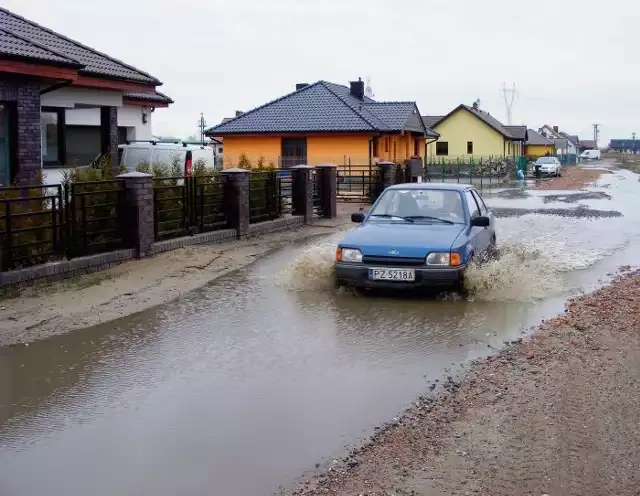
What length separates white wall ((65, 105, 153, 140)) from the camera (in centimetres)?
2292

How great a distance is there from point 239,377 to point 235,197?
9498 millimetres

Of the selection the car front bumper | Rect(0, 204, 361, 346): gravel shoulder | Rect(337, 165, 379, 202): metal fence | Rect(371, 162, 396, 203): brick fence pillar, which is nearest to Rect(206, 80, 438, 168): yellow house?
Rect(337, 165, 379, 202): metal fence

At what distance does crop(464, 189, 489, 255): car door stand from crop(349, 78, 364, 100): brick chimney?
3427cm

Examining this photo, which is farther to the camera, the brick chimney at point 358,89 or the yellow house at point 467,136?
the yellow house at point 467,136

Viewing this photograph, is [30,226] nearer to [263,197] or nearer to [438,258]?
[438,258]

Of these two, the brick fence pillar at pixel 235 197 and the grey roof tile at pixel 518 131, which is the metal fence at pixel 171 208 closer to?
the brick fence pillar at pixel 235 197

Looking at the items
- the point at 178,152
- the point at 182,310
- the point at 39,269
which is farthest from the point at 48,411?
the point at 178,152

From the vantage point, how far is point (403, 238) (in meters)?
10.4

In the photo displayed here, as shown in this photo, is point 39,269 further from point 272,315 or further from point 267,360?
point 267,360

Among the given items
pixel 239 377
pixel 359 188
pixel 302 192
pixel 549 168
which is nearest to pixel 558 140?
pixel 549 168

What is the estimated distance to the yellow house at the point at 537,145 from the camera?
111688 millimetres

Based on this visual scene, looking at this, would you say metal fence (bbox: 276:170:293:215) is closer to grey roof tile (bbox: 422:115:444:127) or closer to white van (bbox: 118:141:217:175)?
white van (bbox: 118:141:217:175)

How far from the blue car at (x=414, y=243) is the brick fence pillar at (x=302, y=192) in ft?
27.5

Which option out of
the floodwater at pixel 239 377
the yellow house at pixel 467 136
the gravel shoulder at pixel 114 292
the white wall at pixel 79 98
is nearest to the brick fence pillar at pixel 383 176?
the white wall at pixel 79 98
